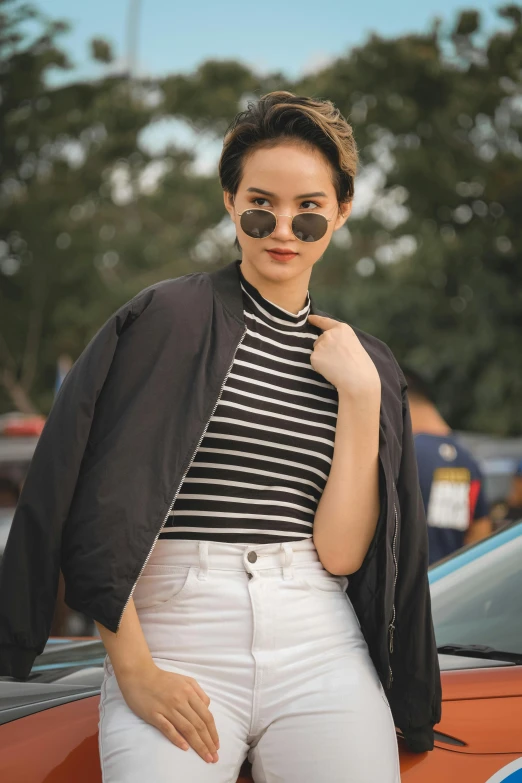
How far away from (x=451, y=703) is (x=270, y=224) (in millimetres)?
959

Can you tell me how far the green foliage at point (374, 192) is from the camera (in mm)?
13938

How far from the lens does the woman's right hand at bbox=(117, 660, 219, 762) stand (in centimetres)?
150

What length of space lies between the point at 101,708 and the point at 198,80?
19.6 m

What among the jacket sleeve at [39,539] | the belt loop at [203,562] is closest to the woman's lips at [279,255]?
the jacket sleeve at [39,539]

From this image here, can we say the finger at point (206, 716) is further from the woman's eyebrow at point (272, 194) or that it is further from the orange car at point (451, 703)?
the woman's eyebrow at point (272, 194)

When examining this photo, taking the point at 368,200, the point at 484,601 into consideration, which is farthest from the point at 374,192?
the point at 484,601

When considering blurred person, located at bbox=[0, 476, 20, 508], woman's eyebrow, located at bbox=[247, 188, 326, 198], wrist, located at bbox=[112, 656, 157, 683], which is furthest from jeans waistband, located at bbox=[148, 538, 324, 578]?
blurred person, located at bbox=[0, 476, 20, 508]

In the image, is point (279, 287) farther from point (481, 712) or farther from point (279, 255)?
point (481, 712)

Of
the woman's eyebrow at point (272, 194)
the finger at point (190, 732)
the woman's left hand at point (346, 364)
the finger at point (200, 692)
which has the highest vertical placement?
the woman's eyebrow at point (272, 194)

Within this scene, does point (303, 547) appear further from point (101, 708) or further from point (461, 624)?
point (461, 624)

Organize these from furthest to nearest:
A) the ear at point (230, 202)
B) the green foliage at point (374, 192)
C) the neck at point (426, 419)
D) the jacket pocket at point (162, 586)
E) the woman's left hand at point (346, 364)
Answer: the green foliage at point (374, 192) < the neck at point (426, 419) < the ear at point (230, 202) < the woman's left hand at point (346, 364) < the jacket pocket at point (162, 586)

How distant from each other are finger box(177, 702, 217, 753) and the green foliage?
969cm

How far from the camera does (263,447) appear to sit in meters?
1.70

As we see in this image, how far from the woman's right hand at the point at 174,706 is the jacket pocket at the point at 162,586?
0.41 feet
